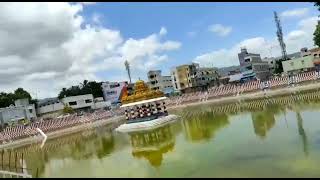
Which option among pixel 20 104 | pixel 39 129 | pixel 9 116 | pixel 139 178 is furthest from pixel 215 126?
pixel 20 104

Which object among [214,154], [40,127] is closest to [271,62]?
[40,127]

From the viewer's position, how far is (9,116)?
73.1 metres

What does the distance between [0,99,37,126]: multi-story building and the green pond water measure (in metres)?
51.0

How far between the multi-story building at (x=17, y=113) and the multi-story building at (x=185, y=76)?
105 feet

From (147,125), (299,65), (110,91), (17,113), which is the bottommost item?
(147,125)

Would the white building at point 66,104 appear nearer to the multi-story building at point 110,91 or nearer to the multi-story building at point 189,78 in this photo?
the multi-story building at point 110,91

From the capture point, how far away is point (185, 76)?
93.8 meters

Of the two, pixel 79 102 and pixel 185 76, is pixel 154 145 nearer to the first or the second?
pixel 79 102

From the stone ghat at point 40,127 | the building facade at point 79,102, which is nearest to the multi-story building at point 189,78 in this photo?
the building facade at point 79,102

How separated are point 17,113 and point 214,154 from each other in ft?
213

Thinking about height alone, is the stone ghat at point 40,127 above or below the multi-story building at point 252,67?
below

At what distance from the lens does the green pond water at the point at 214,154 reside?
1313 centimetres

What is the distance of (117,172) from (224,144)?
535 centimetres

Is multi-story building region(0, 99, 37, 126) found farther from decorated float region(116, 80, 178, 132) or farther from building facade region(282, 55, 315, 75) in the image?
building facade region(282, 55, 315, 75)
